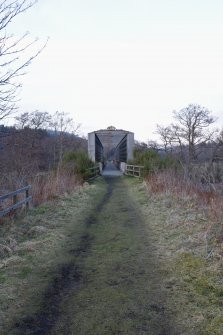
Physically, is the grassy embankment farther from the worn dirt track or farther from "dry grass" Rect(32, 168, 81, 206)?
"dry grass" Rect(32, 168, 81, 206)

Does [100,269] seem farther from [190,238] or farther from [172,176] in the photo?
[172,176]

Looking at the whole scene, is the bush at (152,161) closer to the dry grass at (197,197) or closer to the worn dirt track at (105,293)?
the dry grass at (197,197)

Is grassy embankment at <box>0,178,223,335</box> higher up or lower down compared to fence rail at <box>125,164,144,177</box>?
lower down

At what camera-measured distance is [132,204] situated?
45.1 feet

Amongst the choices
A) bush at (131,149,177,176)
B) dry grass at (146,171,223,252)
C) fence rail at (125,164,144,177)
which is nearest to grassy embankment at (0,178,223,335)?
dry grass at (146,171,223,252)

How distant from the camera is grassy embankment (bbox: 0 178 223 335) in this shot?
4.03m

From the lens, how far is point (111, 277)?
18.2 ft

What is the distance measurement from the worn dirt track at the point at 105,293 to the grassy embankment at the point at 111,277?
0.01m

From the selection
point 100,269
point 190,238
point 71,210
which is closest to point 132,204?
point 71,210

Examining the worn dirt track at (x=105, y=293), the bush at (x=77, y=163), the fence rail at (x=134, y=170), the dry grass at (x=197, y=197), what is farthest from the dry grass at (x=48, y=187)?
the fence rail at (x=134, y=170)

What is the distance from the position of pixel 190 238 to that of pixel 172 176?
9.36 m

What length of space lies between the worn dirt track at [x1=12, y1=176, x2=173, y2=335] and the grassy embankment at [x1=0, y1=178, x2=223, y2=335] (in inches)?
0.4

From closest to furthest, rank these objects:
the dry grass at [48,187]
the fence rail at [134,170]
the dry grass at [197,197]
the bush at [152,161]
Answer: the dry grass at [197,197], the dry grass at [48,187], the bush at [152,161], the fence rail at [134,170]

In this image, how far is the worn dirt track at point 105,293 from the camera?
3.92 metres
